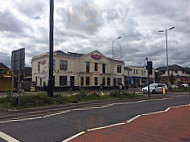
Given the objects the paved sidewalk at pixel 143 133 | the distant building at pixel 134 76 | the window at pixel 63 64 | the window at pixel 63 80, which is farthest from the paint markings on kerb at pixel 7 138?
the distant building at pixel 134 76

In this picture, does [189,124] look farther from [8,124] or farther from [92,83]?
[92,83]

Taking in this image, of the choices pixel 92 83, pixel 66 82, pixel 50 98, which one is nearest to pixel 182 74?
pixel 92 83

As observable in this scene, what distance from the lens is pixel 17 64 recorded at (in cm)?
1086

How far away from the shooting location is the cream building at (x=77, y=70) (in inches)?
1308

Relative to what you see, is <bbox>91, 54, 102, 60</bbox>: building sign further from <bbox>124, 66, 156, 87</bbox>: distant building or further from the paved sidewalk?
the paved sidewalk

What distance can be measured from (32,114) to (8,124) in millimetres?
2115

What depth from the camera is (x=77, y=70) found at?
119 feet

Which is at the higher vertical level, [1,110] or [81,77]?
[81,77]

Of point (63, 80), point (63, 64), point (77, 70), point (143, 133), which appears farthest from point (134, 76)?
point (143, 133)

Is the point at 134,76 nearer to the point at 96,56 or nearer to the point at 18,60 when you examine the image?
the point at 96,56

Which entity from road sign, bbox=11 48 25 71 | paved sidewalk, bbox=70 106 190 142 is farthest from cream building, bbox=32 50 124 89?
paved sidewalk, bbox=70 106 190 142

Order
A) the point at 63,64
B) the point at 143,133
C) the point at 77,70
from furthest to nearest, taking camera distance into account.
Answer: the point at 77,70 → the point at 63,64 → the point at 143,133

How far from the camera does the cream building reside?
3322 centimetres

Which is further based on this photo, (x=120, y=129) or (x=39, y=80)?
(x=39, y=80)
